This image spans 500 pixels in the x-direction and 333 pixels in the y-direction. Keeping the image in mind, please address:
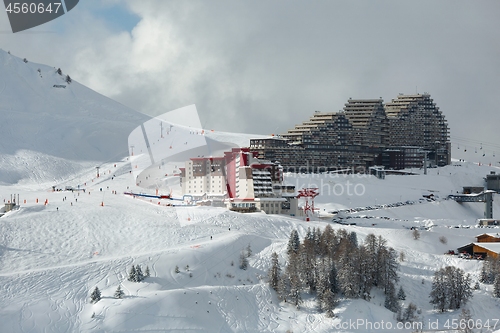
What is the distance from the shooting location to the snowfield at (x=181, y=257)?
166 feet

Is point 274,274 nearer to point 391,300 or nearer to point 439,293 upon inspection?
point 391,300

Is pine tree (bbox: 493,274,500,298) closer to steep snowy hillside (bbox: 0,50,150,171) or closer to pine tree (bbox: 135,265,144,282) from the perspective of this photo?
pine tree (bbox: 135,265,144,282)

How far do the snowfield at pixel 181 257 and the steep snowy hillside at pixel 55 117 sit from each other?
16.4 m

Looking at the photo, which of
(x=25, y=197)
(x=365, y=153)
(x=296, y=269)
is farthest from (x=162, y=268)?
(x=365, y=153)

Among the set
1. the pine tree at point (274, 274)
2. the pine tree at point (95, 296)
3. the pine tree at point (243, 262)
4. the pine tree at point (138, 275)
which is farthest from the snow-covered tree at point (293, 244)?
the pine tree at point (95, 296)

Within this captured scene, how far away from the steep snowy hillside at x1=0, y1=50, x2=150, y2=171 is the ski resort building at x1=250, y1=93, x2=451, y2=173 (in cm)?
2760

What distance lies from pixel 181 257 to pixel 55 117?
8674cm

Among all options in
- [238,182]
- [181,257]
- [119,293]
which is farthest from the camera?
[238,182]

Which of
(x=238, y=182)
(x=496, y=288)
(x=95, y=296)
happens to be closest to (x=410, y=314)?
(x=496, y=288)

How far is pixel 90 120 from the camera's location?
140625 millimetres

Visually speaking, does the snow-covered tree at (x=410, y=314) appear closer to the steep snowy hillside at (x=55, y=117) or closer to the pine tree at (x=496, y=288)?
the pine tree at (x=496, y=288)

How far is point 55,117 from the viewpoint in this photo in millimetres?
138500

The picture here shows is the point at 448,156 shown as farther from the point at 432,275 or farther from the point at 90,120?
the point at 432,275

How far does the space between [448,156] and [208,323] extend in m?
103
